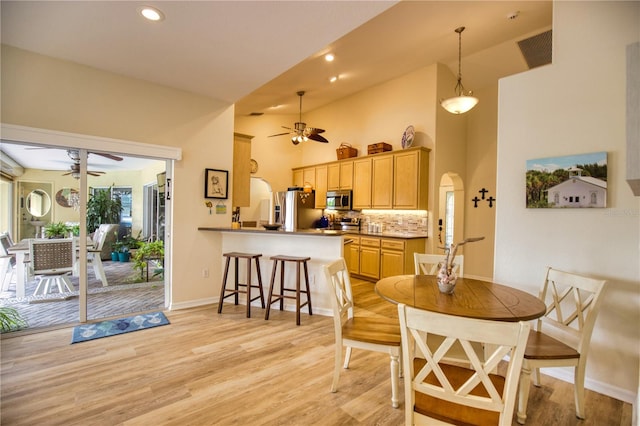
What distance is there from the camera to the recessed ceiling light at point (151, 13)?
238 cm

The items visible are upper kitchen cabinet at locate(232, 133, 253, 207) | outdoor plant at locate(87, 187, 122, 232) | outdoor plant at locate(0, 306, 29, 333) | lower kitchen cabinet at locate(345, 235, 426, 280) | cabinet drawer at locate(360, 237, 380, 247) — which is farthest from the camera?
cabinet drawer at locate(360, 237, 380, 247)

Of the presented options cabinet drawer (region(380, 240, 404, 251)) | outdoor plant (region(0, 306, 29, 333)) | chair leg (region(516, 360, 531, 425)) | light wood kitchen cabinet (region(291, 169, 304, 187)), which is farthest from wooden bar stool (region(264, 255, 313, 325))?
light wood kitchen cabinet (region(291, 169, 304, 187))

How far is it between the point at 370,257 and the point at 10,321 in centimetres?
501

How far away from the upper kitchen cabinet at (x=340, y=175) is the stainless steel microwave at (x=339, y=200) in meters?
0.15

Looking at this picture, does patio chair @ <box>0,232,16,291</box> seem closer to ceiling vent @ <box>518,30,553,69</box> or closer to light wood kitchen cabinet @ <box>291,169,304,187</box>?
light wood kitchen cabinet @ <box>291,169,304,187</box>

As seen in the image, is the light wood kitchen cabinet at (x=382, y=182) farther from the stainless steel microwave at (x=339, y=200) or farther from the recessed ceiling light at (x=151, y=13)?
the recessed ceiling light at (x=151, y=13)

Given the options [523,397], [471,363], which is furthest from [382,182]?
[471,363]

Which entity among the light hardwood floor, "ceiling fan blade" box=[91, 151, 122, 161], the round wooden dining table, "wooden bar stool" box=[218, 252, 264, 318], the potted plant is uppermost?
"ceiling fan blade" box=[91, 151, 122, 161]

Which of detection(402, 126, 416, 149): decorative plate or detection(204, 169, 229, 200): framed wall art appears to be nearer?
detection(204, 169, 229, 200): framed wall art

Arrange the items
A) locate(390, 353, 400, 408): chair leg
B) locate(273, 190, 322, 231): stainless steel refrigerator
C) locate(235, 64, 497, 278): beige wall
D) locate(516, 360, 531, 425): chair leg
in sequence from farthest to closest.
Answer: locate(273, 190, 322, 231): stainless steel refrigerator
locate(235, 64, 497, 278): beige wall
locate(390, 353, 400, 408): chair leg
locate(516, 360, 531, 425): chair leg

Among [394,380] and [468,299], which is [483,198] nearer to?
[468,299]

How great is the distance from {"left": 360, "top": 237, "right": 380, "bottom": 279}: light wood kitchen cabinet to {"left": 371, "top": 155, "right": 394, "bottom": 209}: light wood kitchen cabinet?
720mm

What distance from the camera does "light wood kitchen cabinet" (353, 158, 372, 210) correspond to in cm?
612

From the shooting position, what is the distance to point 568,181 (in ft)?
8.07
